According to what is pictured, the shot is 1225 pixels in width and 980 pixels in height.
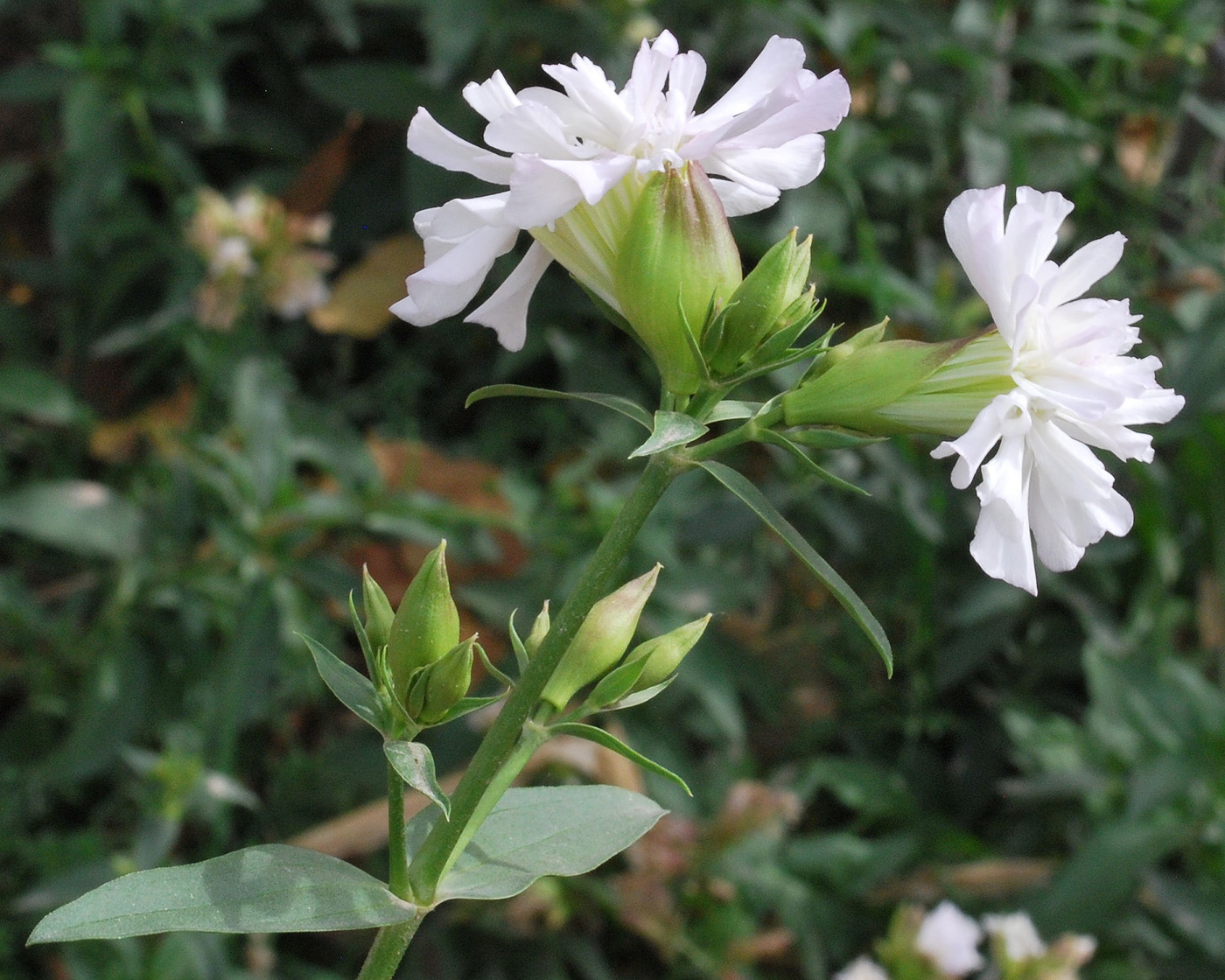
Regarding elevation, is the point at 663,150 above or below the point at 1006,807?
above

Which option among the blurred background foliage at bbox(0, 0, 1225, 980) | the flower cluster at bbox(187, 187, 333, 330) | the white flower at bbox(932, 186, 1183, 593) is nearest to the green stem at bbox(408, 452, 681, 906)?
the white flower at bbox(932, 186, 1183, 593)

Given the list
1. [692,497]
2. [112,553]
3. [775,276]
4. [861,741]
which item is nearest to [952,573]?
[861,741]

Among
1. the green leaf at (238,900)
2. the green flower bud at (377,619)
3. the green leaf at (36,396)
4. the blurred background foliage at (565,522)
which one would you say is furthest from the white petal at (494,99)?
the green leaf at (36,396)

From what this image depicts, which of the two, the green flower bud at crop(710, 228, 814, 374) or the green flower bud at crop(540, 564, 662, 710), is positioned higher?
the green flower bud at crop(710, 228, 814, 374)

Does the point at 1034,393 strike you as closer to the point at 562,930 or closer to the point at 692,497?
the point at 692,497

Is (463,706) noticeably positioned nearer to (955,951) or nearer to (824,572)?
(824,572)

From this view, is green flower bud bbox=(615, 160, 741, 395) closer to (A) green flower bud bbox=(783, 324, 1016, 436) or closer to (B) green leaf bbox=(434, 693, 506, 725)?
(A) green flower bud bbox=(783, 324, 1016, 436)

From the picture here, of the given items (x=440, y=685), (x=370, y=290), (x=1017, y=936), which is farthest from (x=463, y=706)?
(x=370, y=290)
